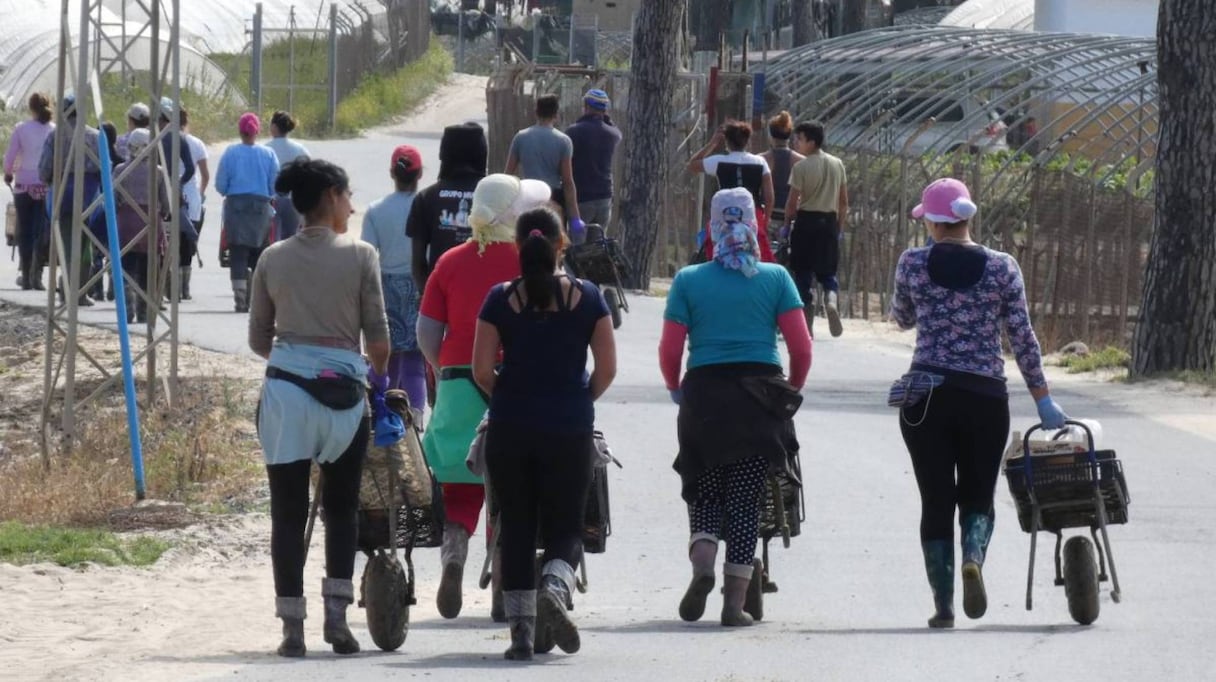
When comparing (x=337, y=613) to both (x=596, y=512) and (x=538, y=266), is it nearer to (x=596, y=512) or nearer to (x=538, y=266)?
(x=596, y=512)

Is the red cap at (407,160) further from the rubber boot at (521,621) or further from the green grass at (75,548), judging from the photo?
the rubber boot at (521,621)

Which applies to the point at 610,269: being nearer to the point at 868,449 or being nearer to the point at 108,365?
the point at 868,449

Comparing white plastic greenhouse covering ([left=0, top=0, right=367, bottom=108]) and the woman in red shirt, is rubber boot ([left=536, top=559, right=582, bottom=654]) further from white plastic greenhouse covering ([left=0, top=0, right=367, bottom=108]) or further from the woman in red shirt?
white plastic greenhouse covering ([left=0, top=0, right=367, bottom=108])

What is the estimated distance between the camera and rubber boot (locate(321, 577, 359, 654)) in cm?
794

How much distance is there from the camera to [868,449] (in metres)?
13.8

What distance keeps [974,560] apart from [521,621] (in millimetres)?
1921

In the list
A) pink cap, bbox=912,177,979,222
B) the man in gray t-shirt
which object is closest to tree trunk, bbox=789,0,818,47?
the man in gray t-shirt

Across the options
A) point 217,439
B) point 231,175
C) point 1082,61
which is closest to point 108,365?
point 231,175

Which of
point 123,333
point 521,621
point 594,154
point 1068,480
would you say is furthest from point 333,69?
point 521,621

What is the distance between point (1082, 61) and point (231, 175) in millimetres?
14120

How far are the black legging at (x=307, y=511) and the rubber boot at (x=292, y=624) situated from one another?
31 millimetres

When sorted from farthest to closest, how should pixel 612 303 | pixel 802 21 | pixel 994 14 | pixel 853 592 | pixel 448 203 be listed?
1. pixel 994 14
2. pixel 802 21
3. pixel 612 303
4. pixel 448 203
5. pixel 853 592

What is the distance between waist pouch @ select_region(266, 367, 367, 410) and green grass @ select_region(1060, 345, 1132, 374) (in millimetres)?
12123

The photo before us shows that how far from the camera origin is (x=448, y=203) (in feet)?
33.8
